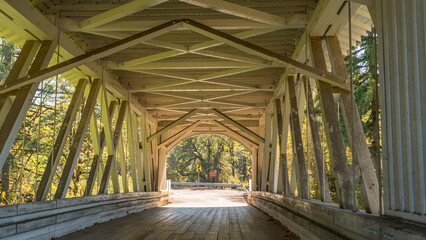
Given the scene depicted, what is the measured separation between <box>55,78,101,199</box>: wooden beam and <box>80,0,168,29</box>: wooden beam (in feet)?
5.62

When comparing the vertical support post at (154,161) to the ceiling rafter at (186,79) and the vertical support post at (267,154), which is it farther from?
the ceiling rafter at (186,79)

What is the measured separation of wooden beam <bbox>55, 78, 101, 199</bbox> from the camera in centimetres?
613

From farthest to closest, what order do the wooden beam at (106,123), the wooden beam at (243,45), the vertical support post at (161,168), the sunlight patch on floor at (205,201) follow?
the vertical support post at (161,168) < the sunlight patch on floor at (205,201) < the wooden beam at (106,123) < the wooden beam at (243,45)

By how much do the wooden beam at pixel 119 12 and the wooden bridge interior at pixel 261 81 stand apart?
1cm

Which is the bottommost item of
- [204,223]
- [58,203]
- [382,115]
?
[204,223]

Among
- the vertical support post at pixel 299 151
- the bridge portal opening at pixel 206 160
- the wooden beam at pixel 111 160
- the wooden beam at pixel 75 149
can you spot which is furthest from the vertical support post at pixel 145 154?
the bridge portal opening at pixel 206 160

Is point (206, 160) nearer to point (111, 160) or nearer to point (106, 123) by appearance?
point (111, 160)

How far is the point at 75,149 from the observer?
6.67 m

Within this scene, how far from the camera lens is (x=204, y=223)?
22.6ft

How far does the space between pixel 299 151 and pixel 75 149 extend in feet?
11.4

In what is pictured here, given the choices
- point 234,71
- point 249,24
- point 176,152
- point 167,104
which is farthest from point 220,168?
point 249,24

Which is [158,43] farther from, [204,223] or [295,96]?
[204,223]

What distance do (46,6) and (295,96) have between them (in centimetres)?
417

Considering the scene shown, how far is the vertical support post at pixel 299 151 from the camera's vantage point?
6.07 m
